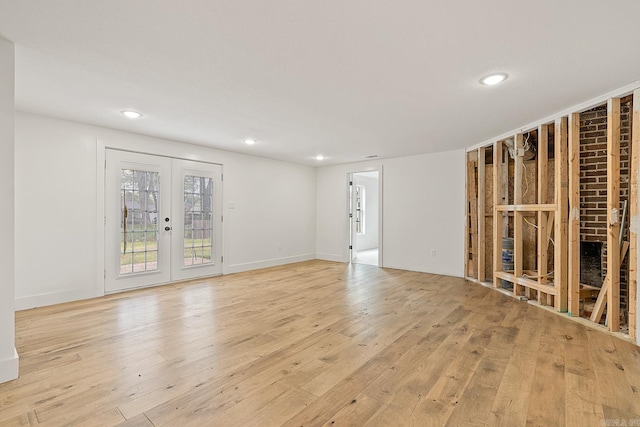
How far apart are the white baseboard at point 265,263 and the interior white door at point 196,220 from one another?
275 mm

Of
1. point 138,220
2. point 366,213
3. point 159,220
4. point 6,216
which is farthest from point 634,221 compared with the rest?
point 366,213

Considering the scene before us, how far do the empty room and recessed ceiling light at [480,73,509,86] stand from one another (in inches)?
0.7

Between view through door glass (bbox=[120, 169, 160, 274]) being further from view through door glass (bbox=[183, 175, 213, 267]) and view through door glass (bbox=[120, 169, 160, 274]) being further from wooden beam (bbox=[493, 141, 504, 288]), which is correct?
wooden beam (bbox=[493, 141, 504, 288])

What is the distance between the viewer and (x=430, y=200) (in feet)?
19.2

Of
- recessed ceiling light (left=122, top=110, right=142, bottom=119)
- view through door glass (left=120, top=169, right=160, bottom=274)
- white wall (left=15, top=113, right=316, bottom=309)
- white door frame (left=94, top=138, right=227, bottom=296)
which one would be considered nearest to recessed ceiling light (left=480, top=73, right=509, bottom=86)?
recessed ceiling light (left=122, top=110, right=142, bottom=119)

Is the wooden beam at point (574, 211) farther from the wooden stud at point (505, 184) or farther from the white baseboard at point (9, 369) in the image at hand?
the white baseboard at point (9, 369)

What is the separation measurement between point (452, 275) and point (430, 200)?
149cm

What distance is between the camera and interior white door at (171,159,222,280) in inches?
200

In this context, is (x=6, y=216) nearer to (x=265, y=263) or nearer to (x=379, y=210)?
(x=265, y=263)

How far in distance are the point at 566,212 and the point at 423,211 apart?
2606 mm

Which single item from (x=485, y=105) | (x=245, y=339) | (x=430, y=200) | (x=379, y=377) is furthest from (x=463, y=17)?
(x=430, y=200)

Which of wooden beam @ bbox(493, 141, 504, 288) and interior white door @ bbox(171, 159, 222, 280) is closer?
wooden beam @ bbox(493, 141, 504, 288)

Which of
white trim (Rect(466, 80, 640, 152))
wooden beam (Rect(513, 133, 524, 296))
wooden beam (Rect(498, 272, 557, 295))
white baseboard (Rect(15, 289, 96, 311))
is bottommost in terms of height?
white baseboard (Rect(15, 289, 96, 311))

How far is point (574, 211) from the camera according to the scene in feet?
11.0
